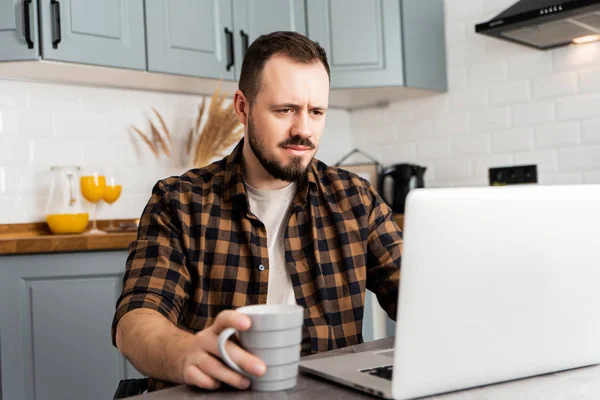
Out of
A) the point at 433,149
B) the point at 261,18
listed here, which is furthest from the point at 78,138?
the point at 433,149

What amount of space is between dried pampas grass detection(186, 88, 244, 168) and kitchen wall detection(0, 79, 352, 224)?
15 centimetres

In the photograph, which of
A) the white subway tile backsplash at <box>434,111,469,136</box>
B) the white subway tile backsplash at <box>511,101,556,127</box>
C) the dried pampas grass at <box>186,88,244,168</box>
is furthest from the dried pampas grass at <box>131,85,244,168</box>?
the white subway tile backsplash at <box>511,101,556,127</box>

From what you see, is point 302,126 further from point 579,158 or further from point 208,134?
point 579,158

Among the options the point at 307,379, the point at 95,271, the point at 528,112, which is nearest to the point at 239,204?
the point at 307,379

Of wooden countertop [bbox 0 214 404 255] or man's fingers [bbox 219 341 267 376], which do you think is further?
wooden countertop [bbox 0 214 404 255]

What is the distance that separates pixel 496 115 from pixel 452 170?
1.08 feet

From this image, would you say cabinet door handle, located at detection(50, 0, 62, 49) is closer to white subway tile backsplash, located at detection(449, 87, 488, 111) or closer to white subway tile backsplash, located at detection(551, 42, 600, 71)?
white subway tile backsplash, located at detection(449, 87, 488, 111)

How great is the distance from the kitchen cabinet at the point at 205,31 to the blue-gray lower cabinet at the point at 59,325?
0.81 meters

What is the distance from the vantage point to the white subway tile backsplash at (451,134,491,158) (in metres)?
3.13

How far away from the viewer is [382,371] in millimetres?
880

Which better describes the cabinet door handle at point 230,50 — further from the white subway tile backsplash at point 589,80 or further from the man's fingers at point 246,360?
the man's fingers at point 246,360

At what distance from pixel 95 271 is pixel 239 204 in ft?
3.31

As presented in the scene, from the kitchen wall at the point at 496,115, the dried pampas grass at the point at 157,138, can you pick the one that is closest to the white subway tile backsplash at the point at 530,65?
the kitchen wall at the point at 496,115

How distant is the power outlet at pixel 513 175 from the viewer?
2.96m
